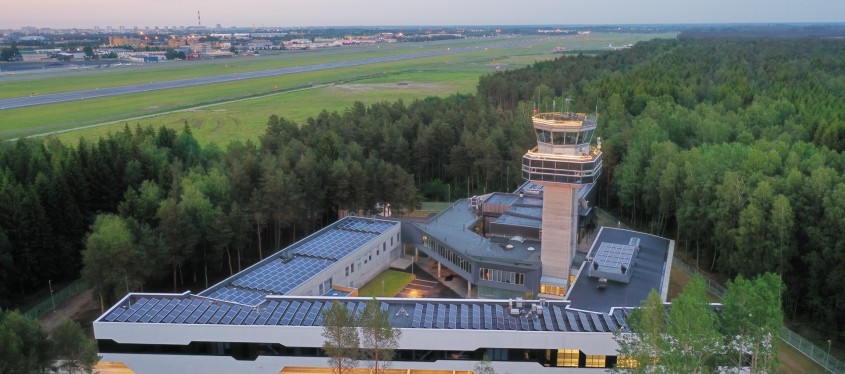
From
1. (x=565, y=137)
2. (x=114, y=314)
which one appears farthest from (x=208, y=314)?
(x=565, y=137)

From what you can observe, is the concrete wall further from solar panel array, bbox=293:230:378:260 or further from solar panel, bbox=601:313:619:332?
solar panel, bbox=601:313:619:332

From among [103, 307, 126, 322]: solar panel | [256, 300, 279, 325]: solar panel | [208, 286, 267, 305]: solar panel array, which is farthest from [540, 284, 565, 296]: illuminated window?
[103, 307, 126, 322]: solar panel

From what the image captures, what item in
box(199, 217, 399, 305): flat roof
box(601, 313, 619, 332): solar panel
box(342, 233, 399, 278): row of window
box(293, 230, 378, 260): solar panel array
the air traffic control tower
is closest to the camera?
box(601, 313, 619, 332): solar panel

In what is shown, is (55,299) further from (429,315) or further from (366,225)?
(429,315)

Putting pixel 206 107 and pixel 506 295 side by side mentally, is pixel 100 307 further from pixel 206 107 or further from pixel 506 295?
pixel 206 107

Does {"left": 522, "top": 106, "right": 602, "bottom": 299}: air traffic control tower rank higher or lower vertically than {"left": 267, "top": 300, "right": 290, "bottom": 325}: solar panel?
higher

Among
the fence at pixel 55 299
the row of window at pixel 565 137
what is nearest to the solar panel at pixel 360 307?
the row of window at pixel 565 137
